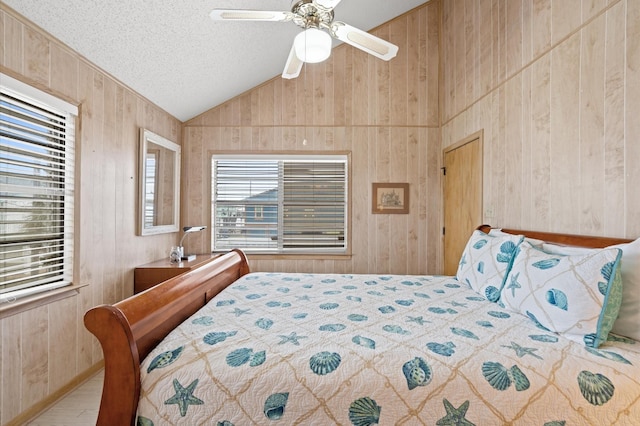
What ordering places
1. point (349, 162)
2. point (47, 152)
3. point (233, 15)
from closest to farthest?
point (233, 15)
point (47, 152)
point (349, 162)

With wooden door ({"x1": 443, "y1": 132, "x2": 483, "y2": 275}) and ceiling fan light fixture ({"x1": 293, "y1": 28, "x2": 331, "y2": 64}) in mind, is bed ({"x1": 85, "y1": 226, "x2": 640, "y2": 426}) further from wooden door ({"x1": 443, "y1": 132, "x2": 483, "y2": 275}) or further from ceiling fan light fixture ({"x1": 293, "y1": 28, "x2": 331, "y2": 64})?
wooden door ({"x1": 443, "y1": 132, "x2": 483, "y2": 275})

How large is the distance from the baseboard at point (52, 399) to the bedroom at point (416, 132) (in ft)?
0.09

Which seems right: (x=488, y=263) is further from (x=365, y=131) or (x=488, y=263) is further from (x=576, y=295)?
(x=365, y=131)

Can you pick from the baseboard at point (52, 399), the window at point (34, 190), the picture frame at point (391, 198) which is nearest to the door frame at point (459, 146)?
the picture frame at point (391, 198)

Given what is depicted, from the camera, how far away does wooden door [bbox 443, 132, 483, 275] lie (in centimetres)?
288

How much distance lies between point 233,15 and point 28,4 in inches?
45.6

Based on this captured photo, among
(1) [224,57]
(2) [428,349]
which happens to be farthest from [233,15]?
(2) [428,349]

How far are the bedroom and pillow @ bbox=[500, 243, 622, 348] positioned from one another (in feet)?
1.47

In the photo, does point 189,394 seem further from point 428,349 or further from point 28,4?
point 28,4

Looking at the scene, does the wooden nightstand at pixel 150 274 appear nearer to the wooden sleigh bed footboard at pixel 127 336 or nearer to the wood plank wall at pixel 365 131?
the wood plank wall at pixel 365 131

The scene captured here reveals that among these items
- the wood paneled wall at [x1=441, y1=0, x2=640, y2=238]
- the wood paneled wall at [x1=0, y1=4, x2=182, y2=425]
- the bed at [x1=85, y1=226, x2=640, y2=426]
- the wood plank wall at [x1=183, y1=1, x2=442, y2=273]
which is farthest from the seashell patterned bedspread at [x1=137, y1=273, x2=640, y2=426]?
the wood plank wall at [x1=183, y1=1, x2=442, y2=273]

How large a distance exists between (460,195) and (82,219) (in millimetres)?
3414

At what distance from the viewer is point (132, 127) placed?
2.78 meters

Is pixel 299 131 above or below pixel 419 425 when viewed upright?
above
